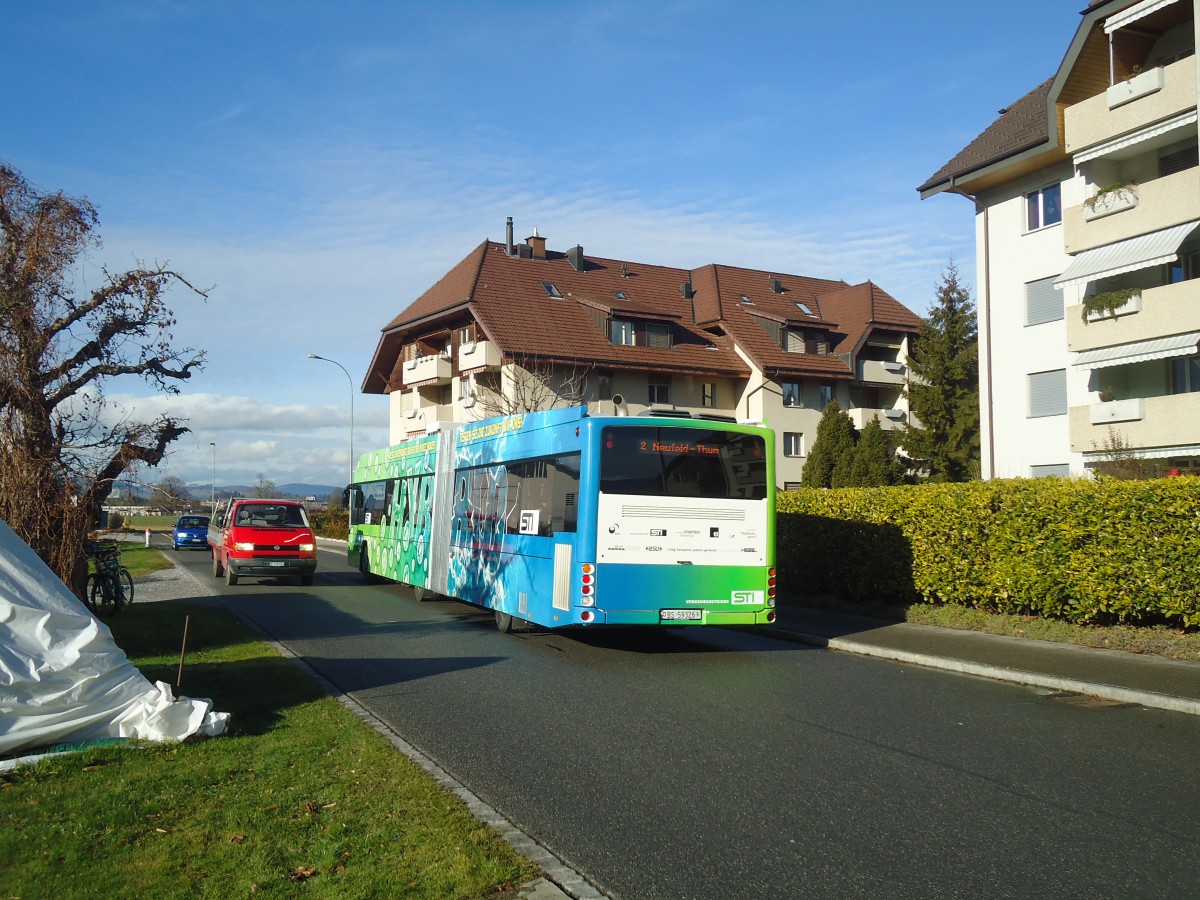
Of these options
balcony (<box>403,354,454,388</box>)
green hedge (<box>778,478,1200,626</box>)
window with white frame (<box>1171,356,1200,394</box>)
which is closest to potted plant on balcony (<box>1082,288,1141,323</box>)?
window with white frame (<box>1171,356,1200,394</box>)

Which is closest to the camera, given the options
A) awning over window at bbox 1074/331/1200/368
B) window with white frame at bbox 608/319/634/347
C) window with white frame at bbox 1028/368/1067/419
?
awning over window at bbox 1074/331/1200/368

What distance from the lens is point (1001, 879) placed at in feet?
16.1

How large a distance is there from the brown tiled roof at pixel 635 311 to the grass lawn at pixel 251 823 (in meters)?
34.5

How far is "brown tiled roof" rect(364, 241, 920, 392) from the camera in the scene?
44281 mm

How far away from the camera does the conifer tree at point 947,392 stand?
4356cm

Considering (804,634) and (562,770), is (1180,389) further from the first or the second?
(562,770)

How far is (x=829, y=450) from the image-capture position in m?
41.1

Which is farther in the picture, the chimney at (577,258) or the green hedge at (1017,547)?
the chimney at (577,258)

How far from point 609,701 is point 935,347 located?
39311mm

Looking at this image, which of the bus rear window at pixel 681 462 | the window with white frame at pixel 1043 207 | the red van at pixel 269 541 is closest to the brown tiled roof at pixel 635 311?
the red van at pixel 269 541

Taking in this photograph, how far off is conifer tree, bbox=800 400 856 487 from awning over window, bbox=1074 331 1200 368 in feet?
46.9

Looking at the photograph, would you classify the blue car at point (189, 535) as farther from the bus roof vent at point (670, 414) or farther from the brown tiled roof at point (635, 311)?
the bus roof vent at point (670, 414)

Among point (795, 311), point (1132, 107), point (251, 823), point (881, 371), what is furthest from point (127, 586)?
point (795, 311)

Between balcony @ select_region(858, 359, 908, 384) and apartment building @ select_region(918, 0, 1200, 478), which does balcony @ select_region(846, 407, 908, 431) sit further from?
apartment building @ select_region(918, 0, 1200, 478)
